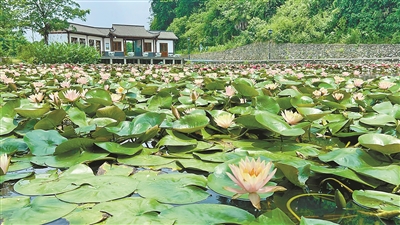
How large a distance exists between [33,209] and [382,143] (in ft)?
2.87

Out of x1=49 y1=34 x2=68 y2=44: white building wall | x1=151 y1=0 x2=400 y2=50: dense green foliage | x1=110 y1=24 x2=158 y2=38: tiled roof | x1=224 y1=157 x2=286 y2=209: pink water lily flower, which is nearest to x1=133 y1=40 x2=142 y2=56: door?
x1=110 y1=24 x2=158 y2=38: tiled roof

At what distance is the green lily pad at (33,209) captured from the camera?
0.61m

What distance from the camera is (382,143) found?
0.89m

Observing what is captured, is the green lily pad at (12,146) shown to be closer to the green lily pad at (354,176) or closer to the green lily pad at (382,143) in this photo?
the green lily pad at (354,176)

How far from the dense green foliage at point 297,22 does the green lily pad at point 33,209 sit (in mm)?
15062

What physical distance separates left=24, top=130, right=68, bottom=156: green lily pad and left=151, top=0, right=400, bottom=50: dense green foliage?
14.8 metres

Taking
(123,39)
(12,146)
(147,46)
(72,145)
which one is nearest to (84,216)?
(72,145)

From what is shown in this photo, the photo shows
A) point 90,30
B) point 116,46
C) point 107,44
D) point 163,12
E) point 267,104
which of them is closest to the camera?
point 267,104

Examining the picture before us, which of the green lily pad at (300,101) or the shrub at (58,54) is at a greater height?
the shrub at (58,54)

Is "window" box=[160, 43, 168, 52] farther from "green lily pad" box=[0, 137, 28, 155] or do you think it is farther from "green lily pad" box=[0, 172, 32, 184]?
"green lily pad" box=[0, 172, 32, 184]

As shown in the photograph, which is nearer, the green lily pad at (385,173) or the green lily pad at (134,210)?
the green lily pad at (134,210)

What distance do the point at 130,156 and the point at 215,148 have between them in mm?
278

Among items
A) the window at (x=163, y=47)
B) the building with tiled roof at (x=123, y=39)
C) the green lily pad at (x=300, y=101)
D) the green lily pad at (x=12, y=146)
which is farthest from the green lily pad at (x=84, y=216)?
the window at (x=163, y=47)

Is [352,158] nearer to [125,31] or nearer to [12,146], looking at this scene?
[12,146]
